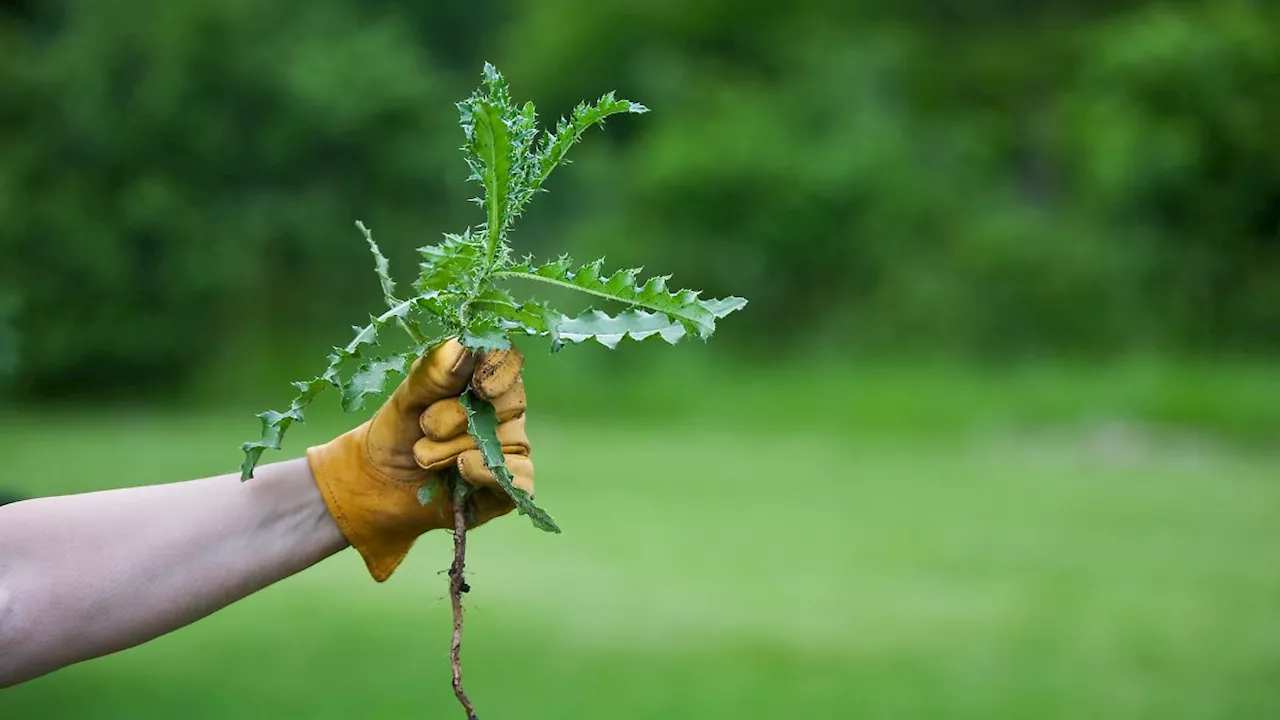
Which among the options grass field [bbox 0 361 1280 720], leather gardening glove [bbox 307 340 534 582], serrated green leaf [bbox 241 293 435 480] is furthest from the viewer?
grass field [bbox 0 361 1280 720]

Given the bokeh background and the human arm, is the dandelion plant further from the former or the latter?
the bokeh background

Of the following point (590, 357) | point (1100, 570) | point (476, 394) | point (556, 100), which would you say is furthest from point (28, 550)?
point (556, 100)

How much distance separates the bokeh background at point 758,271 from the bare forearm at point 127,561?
18.8ft

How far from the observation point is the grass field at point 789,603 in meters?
6.48

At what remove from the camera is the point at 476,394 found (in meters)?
2.58

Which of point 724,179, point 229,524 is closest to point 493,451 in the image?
point 229,524

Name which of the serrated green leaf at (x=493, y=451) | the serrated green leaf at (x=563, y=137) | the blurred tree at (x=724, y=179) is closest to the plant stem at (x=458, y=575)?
the serrated green leaf at (x=493, y=451)

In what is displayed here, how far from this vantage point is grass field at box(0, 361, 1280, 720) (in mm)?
6484

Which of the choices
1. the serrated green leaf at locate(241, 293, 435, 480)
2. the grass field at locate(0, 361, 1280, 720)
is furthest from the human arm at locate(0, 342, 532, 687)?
the grass field at locate(0, 361, 1280, 720)

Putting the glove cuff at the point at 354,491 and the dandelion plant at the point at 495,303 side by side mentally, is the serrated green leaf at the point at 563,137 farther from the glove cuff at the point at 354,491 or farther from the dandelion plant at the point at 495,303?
the glove cuff at the point at 354,491

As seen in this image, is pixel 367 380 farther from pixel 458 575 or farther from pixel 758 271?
pixel 758 271

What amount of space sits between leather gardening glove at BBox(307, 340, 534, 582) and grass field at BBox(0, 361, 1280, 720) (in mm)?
864

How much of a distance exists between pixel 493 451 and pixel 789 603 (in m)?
6.18

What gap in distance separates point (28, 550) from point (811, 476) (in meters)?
11.4
